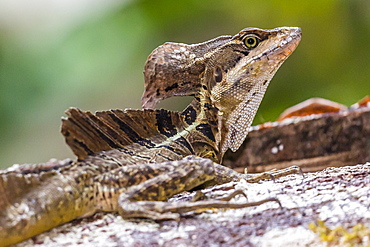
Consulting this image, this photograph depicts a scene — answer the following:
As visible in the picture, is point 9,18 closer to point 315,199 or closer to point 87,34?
point 87,34

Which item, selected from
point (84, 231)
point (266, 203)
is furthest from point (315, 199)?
point (84, 231)

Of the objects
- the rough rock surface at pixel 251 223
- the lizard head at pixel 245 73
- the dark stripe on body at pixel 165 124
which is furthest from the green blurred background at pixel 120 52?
the rough rock surface at pixel 251 223

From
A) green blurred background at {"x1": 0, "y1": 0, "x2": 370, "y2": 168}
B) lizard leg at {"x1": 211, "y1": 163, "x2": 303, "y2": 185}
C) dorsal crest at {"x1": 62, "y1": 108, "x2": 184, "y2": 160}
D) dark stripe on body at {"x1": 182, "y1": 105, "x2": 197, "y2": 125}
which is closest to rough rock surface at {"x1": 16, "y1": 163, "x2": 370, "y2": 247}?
lizard leg at {"x1": 211, "y1": 163, "x2": 303, "y2": 185}

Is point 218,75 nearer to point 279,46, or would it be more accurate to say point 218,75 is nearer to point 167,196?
point 279,46

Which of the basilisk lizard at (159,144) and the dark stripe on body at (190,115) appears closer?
the basilisk lizard at (159,144)

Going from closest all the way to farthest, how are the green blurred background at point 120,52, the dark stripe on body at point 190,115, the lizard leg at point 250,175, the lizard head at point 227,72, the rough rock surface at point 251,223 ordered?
the rough rock surface at point 251,223, the lizard leg at point 250,175, the lizard head at point 227,72, the dark stripe on body at point 190,115, the green blurred background at point 120,52

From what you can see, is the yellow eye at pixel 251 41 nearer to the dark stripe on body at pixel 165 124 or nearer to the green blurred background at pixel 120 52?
the dark stripe on body at pixel 165 124

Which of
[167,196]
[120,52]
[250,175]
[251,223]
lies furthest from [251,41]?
[120,52]

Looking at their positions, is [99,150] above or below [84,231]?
above
